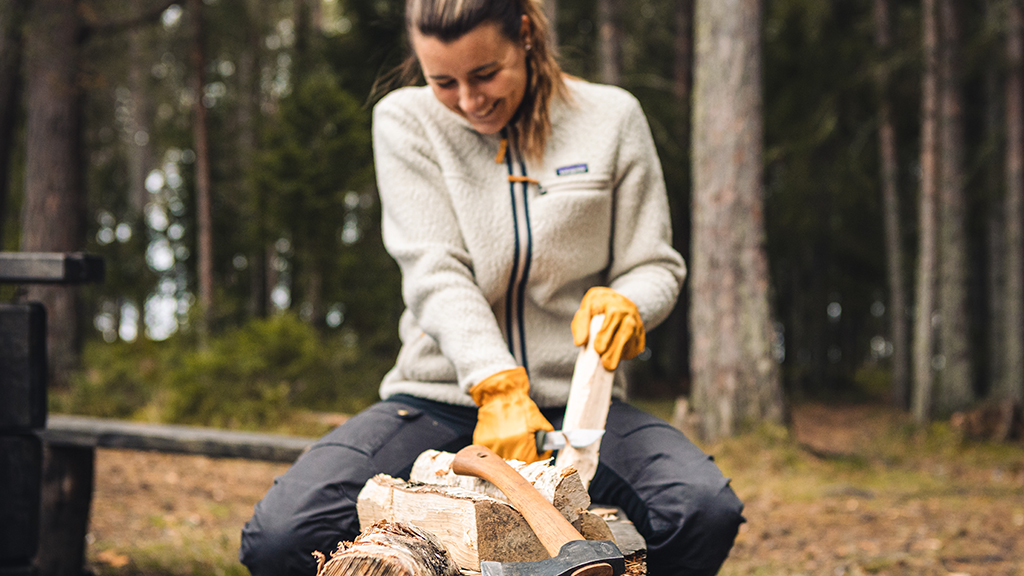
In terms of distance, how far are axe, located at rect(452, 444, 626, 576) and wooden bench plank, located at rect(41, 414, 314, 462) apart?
4.80ft

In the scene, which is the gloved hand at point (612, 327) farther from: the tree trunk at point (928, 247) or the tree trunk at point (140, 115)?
the tree trunk at point (140, 115)

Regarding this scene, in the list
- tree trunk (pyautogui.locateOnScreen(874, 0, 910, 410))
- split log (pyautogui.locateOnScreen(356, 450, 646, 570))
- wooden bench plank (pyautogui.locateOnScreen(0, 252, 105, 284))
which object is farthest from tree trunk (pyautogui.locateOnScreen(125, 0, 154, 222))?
split log (pyautogui.locateOnScreen(356, 450, 646, 570))

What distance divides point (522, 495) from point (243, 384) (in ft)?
19.8

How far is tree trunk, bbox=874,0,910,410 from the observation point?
1018cm

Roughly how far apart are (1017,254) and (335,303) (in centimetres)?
779

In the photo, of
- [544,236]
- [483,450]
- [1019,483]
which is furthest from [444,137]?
[1019,483]

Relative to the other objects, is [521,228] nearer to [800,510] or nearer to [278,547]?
[278,547]

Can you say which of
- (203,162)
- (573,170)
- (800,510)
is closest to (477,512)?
(573,170)

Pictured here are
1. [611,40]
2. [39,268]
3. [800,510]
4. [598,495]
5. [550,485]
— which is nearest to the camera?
[550,485]

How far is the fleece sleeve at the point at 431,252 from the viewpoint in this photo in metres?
1.80

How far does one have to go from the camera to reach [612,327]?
181 cm

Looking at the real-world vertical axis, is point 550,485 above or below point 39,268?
below

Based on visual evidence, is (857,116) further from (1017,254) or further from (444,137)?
(444,137)

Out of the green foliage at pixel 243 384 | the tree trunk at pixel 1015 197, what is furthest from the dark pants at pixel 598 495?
the tree trunk at pixel 1015 197
